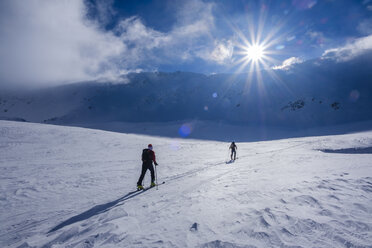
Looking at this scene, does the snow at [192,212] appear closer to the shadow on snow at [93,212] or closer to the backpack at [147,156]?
the shadow on snow at [93,212]

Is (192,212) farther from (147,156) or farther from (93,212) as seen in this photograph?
(147,156)

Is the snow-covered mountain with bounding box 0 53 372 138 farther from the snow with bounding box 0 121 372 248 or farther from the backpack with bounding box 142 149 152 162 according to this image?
the snow with bounding box 0 121 372 248

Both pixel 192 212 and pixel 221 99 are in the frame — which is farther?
pixel 221 99

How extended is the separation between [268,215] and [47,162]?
15483 millimetres

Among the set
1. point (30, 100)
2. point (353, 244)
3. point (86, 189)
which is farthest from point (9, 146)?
point (30, 100)

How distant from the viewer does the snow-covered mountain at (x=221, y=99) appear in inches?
2478

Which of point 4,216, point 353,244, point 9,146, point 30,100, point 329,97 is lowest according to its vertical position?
point 4,216

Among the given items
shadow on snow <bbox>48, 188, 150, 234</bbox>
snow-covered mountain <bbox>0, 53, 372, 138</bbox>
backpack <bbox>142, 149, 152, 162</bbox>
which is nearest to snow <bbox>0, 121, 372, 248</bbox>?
shadow on snow <bbox>48, 188, 150, 234</bbox>

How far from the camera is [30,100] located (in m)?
101

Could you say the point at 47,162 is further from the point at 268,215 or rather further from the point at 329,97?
the point at 329,97

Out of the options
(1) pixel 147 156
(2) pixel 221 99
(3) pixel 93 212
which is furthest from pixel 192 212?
(2) pixel 221 99

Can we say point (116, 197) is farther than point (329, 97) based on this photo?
No

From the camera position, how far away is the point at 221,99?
8294 centimetres

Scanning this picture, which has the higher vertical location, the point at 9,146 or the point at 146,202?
the point at 9,146
